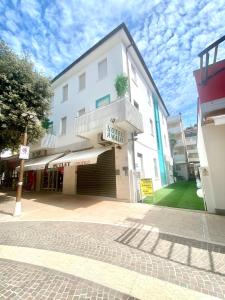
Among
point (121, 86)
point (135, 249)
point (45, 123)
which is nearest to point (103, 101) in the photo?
point (121, 86)

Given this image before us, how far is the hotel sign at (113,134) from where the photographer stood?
10.2 meters

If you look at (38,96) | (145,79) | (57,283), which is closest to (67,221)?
(57,283)

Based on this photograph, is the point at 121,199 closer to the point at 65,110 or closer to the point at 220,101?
the point at 220,101

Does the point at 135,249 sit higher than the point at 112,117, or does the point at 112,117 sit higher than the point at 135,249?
the point at 112,117

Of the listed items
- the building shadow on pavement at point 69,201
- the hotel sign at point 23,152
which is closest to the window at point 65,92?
the hotel sign at point 23,152

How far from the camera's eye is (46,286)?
10.4 ft

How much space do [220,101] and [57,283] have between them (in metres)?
8.05

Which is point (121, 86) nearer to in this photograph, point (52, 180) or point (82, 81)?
point (82, 81)

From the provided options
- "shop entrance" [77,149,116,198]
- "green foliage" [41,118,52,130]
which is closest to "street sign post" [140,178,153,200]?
"shop entrance" [77,149,116,198]

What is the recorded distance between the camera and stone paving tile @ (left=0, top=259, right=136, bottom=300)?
2.91 meters

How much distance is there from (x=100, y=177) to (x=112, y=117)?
5150 mm

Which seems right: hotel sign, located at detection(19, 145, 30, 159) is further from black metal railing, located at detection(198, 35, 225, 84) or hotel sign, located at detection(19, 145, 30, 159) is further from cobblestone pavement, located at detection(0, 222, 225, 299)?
black metal railing, located at detection(198, 35, 225, 84)

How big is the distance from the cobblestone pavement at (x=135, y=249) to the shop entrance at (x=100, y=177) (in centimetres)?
582

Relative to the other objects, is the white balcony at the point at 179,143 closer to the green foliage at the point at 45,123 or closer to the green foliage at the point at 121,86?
the green foliage at the point at 45,123
